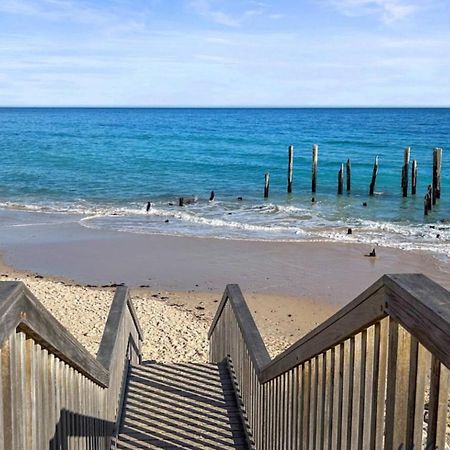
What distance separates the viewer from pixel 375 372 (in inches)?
81.0

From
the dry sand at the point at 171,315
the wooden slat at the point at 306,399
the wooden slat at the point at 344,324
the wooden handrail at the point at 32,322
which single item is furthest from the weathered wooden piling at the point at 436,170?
the wooden handrail at the point at 32,322

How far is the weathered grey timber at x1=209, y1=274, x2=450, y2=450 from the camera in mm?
1670

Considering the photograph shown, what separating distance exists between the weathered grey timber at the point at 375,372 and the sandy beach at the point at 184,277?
24.3ft

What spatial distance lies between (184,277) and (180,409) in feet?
34.4

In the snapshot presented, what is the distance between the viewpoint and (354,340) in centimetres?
227

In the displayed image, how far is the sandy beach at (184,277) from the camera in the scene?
39.8 ft

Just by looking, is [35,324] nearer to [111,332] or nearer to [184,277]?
[111,332]

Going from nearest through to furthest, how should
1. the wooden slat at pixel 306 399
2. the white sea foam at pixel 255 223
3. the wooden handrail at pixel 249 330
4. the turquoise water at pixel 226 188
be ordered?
the wooden slat at pixel 306 399 → the wooden handrail at pixel 249 330 → the white sea foam at pixel 255 223 → the turquoise water at pixel 226 188

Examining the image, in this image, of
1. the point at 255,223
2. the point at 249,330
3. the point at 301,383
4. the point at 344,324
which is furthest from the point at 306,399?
the point at 255,223

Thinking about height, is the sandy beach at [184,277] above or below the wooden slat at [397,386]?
below

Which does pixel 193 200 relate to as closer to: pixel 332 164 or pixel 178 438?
pixel 332 164

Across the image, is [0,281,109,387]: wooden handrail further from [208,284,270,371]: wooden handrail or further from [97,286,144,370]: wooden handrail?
[208,284,270,371]: wooden handrail

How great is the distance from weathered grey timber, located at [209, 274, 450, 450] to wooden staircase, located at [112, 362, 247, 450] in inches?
60.4

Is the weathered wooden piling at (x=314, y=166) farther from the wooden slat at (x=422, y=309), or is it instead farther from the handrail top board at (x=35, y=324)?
the wooden slat at (x=422, y=309)
